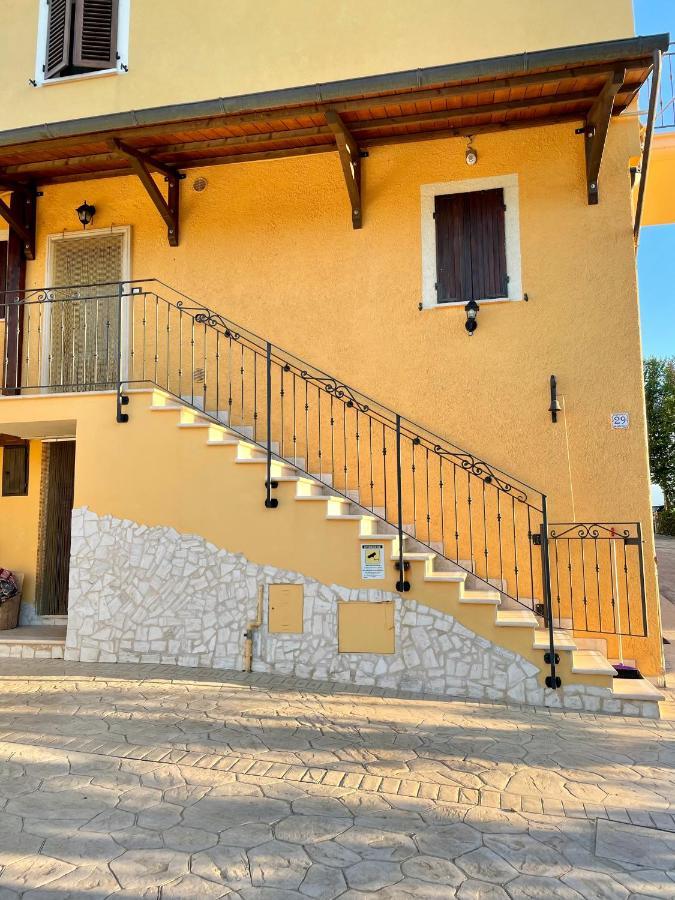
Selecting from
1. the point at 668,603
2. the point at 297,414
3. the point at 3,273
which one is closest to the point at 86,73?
the point at 3,273

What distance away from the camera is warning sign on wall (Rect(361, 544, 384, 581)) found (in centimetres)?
628

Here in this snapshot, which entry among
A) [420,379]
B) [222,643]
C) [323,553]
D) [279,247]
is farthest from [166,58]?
[222,643]

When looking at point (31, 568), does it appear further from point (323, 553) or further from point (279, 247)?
point (279, 247)

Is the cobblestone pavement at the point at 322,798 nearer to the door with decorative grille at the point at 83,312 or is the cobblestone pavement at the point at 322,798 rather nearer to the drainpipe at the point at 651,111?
the door with decorative grille at the point at 83,312

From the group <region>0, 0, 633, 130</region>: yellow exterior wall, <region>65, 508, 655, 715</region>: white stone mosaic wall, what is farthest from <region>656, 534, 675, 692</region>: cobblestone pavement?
<region>0, 0, 633, 130</region>: yellow exterior wall

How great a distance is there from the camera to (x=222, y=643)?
659 centimetres

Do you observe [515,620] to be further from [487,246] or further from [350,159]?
[350,159]

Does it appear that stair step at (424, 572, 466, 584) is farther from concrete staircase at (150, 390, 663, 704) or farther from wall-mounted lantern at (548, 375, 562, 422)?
wall-mounted lantern at (548, 375, 562, 422)

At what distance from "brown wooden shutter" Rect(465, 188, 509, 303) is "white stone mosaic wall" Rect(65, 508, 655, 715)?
11.9ft

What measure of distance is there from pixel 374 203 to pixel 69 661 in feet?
19.4

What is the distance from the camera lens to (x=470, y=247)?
781 centimetres

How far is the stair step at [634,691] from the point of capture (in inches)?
217

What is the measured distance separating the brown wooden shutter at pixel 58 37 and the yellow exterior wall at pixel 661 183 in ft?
23.1

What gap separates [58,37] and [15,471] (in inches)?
213
